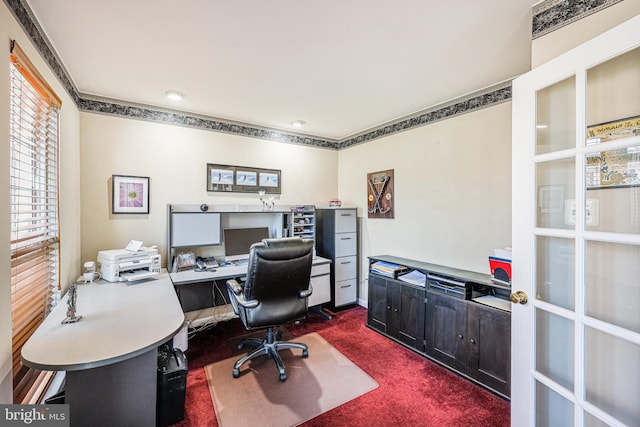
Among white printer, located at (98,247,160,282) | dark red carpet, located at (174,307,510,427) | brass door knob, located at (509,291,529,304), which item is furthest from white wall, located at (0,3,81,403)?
brass door knob, located at (509,291,529,304)

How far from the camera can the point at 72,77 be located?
7.43ft

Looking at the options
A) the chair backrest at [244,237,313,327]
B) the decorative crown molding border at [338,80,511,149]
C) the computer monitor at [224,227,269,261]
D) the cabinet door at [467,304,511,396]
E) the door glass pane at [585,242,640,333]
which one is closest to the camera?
the door glass pane at [585,242,640,333]

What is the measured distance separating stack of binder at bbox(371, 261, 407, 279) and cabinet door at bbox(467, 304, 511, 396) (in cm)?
82

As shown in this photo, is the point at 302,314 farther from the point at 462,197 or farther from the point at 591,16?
the point at 591,16

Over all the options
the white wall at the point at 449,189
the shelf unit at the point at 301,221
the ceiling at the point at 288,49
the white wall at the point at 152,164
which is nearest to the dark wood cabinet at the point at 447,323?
the white wall at the point at 449,189

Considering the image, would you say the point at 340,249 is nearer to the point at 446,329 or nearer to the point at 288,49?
the point at 446,329

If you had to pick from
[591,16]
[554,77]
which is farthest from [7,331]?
[591,16]

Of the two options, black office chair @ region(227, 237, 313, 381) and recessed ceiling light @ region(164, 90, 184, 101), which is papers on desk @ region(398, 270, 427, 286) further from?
recessed ceiling light @ region(164, 90, 184, 101)

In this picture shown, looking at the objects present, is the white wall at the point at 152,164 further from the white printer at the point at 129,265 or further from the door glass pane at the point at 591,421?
the door glass pane at the point at 591,421

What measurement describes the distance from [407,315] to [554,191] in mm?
1850

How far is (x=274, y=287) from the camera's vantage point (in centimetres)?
219

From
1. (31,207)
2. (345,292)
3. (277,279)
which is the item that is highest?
(31,207)

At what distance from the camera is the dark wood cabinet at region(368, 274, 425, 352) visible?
2.64m

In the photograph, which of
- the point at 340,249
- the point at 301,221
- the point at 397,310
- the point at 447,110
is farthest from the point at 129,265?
the point at 447,110
